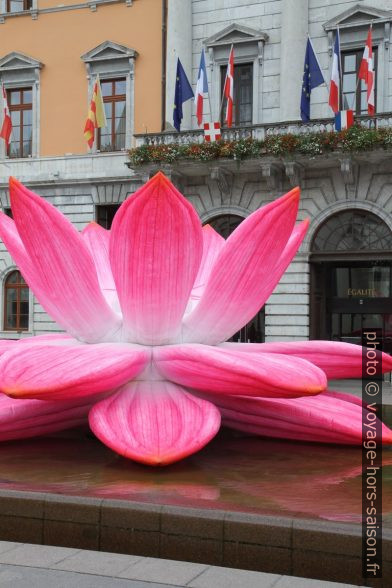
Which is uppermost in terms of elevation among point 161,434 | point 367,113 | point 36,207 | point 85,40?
point 85,40

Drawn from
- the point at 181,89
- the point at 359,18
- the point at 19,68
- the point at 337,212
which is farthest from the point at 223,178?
the point at 19,68

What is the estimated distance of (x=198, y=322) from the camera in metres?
8.42

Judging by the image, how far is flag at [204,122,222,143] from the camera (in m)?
22.2

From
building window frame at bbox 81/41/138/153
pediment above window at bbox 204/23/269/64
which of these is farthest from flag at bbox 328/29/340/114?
building window frame at bbox 81/41/138/153

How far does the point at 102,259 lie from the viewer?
33.0ft

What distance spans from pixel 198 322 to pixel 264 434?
1.61 meters

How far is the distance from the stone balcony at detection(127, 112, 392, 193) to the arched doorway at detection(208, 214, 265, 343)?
95cm

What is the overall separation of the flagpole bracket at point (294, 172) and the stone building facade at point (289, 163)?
0.04m

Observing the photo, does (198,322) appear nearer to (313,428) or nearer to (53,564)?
(313,428)

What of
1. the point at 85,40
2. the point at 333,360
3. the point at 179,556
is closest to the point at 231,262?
the point at 333,360

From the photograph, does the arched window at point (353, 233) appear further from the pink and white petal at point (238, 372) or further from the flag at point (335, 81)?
the pink and white petal at point (238, 372)

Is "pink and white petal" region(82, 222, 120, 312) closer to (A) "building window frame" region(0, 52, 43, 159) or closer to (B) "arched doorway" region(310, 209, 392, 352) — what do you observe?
(B) "arched doorway" region(310, 209, 392, 352)

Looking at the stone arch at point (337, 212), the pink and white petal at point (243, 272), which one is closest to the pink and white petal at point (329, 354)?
the pink and white petal at point (243, 272)

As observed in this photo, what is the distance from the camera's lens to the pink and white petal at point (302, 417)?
8.37 metres
